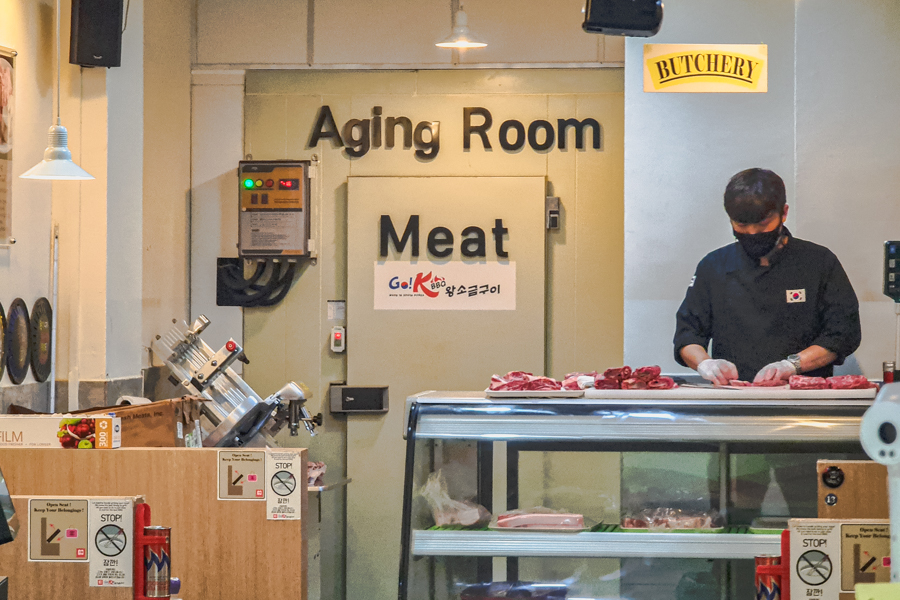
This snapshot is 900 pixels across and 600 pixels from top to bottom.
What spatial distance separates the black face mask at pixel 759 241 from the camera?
159 inches

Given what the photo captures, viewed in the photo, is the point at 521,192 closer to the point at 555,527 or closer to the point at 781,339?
the point at 781,339

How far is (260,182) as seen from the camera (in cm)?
575

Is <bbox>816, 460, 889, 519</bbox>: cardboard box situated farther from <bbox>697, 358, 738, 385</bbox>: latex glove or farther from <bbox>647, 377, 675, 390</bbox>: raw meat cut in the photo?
<bbox>697, 358, 738, 385</bbox>: latex glove

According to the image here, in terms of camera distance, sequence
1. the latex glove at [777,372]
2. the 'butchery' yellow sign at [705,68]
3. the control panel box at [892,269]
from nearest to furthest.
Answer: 1. the latex glove at [777,372]
2. the control panel box at [892,269]
3. the 'butchery' yellow sign at [705,68]

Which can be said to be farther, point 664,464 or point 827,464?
point 664,464

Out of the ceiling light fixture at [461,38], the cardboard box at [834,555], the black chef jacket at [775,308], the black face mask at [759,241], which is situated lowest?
the cardboard box at [834,555]

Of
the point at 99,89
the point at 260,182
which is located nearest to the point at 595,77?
the point at 260,182

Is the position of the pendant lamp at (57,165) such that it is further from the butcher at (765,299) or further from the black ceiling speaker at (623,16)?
the butcher at (765,299)

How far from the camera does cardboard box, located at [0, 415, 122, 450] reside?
2623 mm

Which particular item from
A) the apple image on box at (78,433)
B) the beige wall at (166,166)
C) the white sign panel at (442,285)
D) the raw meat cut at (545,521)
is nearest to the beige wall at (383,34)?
the beige wall at (166,166)

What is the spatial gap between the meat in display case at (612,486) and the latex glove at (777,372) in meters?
0.29

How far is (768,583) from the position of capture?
6.93 ft

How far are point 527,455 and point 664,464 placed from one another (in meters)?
0.44

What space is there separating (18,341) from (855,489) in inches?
139
